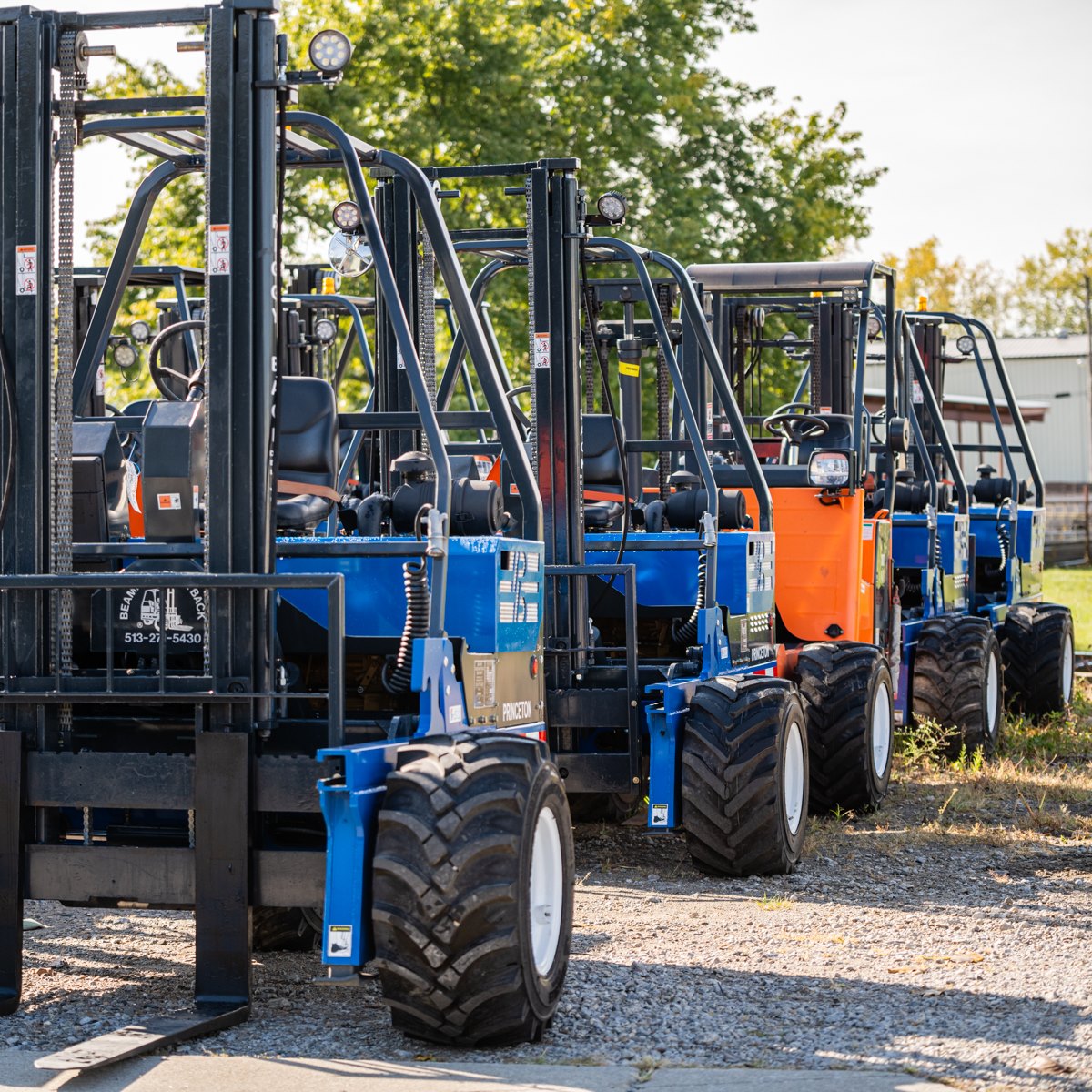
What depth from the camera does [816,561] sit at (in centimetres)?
1152

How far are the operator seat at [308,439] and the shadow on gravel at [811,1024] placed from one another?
2.02 m

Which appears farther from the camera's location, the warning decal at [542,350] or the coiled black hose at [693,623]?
the coiled black hose at [693,623]

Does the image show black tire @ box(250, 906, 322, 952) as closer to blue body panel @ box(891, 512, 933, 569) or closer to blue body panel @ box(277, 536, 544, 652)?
blue body panel @ box(277, 536, 544, 652)

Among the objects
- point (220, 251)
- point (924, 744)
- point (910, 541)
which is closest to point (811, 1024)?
point (220, 251)

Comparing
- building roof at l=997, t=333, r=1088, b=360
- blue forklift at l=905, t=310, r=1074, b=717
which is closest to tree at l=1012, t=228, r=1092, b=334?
building roof at l=997, t=333, r=1088, b=360

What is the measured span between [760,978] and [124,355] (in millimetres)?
11164

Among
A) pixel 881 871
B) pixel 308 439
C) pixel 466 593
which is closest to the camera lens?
pixel 466 593

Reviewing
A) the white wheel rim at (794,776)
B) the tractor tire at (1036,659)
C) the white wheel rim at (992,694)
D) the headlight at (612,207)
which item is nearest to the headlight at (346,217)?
the headlight at (612,207)

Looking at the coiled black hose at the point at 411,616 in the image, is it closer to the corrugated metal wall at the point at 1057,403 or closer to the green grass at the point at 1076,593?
the green grass at the point at 1076,593

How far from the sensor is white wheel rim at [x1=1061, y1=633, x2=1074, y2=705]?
15617 mm

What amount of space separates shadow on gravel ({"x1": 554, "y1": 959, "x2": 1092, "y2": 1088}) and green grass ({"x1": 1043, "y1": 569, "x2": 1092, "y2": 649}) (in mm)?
16362

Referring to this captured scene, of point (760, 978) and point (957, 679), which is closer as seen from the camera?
point (760, 978)

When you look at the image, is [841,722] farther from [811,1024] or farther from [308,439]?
[308,439]

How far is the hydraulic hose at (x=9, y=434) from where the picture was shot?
6070mm
